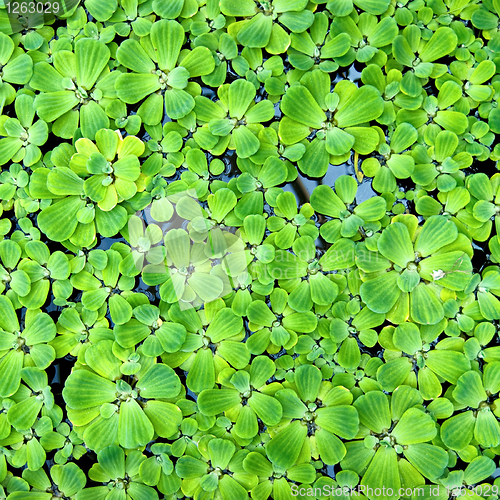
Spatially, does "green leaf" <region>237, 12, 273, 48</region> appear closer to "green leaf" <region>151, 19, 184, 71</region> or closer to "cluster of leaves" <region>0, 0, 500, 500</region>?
"cluster of leaves" <region>0, 0, 500, 500</region>

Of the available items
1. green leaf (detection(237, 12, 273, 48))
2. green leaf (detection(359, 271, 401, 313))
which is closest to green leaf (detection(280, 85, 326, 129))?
green leaf (detection(237, 12, 273, 48))

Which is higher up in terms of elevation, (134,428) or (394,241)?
(394,241)

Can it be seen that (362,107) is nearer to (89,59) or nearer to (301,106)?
(301,106)

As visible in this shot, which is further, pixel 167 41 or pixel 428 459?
pixel 167 41

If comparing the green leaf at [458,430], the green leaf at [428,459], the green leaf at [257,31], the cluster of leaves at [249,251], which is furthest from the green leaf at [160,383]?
the green leaf at [257,31]

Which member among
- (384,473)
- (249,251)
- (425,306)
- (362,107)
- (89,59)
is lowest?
(384,473)

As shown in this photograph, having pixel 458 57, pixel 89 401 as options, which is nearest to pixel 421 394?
pixel 89 401

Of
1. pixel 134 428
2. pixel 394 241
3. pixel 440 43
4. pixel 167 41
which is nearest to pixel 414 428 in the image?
pixel 394 241

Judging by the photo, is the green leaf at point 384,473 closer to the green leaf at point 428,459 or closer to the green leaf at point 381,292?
the green leaf at point 428,459
